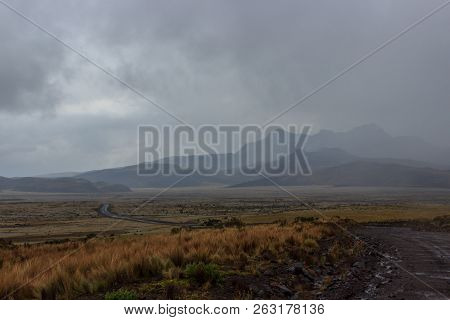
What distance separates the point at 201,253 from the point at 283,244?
512 cm

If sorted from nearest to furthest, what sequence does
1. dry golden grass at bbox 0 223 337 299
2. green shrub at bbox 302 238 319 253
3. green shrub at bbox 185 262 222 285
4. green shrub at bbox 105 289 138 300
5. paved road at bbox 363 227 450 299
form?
1. green shrub at bbox 105 289 138 300
2. dry golden grass at bbox 0 223 337 299
3. paved road at bbox 363 227 450 299
4. green shrub at bbox 185 262 222 285
5. green shrub at bbox 302 238 319 253

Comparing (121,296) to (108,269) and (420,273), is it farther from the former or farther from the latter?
(420,273)

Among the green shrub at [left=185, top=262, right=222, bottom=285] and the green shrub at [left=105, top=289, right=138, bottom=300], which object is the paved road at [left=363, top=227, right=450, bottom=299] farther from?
the green shrub at [left=105, top=289, right=138, bottom=300]

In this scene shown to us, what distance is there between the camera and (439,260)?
15.5 meters

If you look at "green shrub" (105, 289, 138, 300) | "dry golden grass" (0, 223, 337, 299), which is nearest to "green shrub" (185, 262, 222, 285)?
"dry golden grass" (0, 223, 337, 299)

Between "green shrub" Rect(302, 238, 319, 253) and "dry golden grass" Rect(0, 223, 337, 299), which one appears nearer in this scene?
"dry golden grass" Rect(0, 223, 337, 299)

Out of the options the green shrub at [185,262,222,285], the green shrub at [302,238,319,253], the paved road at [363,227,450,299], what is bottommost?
the paved road at [363,227,450,299]

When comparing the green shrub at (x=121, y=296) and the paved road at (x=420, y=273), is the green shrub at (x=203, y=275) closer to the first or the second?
the green shrub at (x=121, y=296)

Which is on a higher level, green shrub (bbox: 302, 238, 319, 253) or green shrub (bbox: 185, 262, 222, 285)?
green shrub (bbox: 185, 262, 222, 285)

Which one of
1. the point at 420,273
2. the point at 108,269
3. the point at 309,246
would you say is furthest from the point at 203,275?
the point at 309,246
